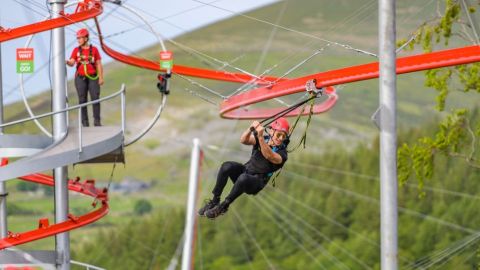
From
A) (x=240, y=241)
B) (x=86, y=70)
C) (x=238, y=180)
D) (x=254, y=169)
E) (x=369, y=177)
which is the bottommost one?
(x=240, y=241)

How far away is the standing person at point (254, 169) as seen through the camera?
22.9m

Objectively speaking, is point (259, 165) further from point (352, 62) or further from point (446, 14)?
point (352, 62)

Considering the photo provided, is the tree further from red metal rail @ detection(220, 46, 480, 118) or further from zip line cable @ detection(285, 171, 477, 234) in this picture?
zip line cable @ detection(285, 171, 477, 234)

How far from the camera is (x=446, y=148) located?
1377 inches

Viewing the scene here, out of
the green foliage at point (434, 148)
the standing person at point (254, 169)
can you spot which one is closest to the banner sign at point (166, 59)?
the standing person at point (254, 169)

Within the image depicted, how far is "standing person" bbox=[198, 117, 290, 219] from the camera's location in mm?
22922

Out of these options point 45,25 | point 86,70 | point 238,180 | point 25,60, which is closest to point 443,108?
point 86,70

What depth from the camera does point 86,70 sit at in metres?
28.5

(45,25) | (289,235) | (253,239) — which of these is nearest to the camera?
(45,25)

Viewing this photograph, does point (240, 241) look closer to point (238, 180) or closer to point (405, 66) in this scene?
point (238, 180)

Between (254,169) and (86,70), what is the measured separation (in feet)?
20.9

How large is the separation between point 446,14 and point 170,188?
88.3m

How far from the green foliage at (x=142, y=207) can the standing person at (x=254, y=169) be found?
89.7 meters

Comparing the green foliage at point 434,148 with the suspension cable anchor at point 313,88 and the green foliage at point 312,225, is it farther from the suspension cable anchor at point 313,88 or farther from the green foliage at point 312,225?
the green foliage at point 312,225
